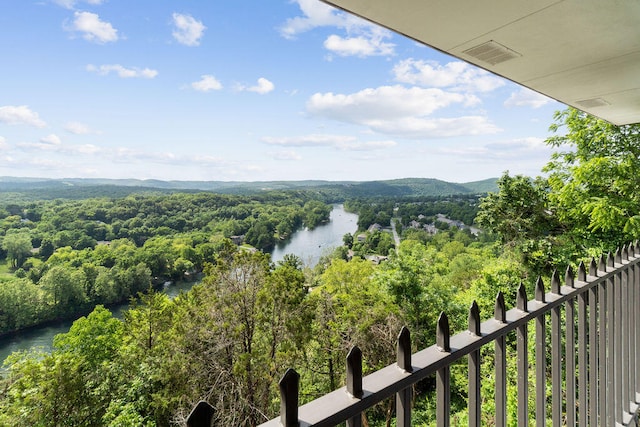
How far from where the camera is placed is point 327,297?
13.2 meters

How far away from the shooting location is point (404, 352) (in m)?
0.81

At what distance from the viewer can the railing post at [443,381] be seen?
89cm

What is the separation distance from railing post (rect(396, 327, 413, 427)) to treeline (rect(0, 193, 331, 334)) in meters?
28.0

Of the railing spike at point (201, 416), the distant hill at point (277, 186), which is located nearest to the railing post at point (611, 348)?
the railing spike at point (201, 416)

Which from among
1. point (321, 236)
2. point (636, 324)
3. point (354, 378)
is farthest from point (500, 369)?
point (321, 236)

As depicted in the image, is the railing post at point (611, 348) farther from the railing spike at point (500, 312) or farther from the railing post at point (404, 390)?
the railing post at point (404, 390)

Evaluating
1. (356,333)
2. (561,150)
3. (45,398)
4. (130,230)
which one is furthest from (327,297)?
(130,230)

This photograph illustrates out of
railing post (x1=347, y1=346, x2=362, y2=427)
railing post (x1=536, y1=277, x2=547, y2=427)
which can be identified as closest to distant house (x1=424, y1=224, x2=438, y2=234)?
railing post (x1=536, y1=277, x2=547, y2=427)

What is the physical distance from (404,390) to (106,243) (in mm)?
41095

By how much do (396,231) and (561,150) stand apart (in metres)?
36.8

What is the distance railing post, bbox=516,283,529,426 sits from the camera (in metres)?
1.16

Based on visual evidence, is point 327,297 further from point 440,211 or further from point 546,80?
point 440,211

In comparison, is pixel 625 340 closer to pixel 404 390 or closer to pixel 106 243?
pixel 404 390

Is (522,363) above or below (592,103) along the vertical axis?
below
